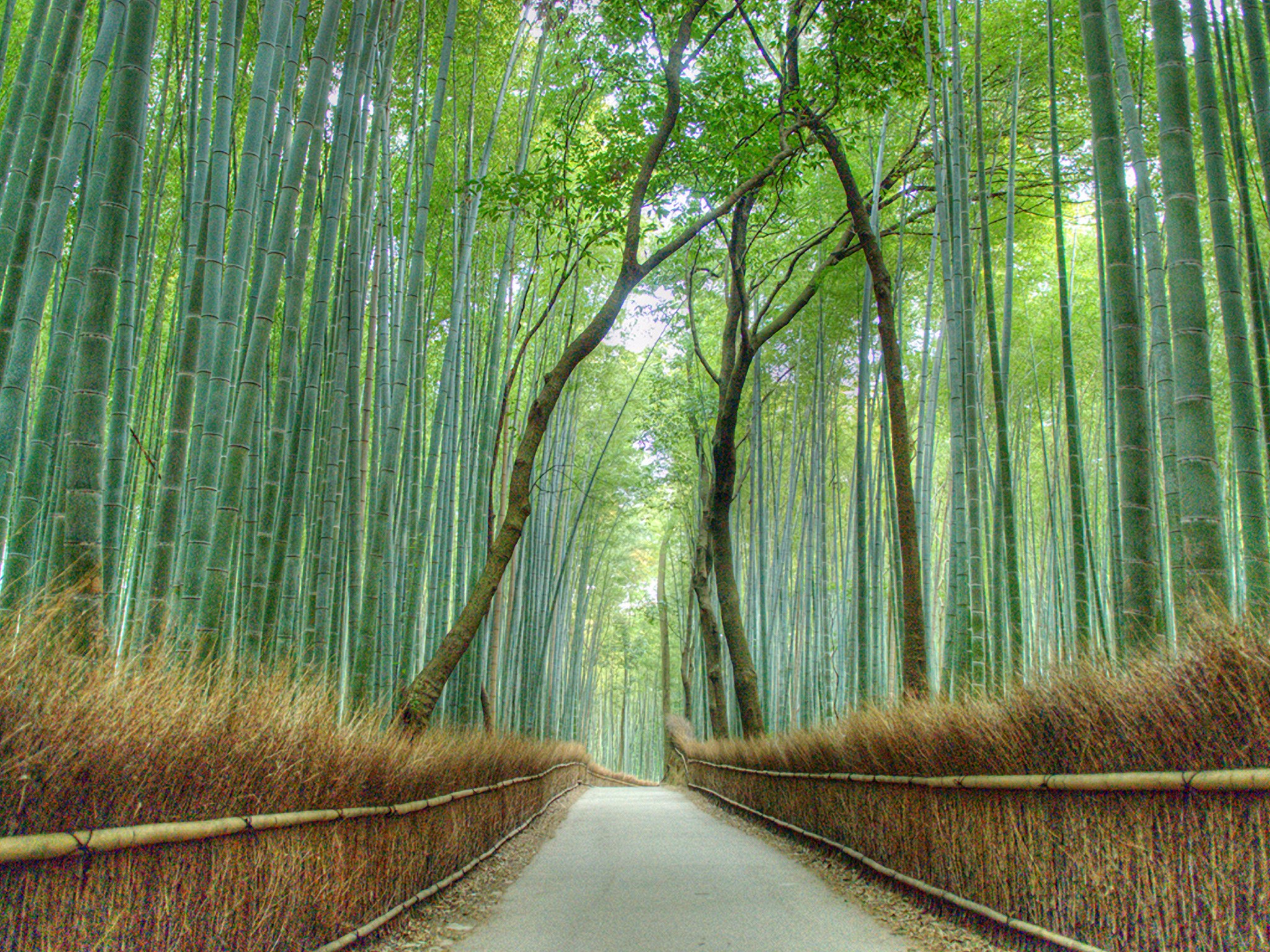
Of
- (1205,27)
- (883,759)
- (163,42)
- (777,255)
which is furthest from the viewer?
(777,255)

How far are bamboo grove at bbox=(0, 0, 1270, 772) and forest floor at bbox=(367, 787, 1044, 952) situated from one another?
77cm

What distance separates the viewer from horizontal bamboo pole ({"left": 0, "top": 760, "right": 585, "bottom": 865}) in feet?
3.72

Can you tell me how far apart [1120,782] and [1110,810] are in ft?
0.39

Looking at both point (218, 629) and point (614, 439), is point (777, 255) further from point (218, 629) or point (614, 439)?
point (218, 629)

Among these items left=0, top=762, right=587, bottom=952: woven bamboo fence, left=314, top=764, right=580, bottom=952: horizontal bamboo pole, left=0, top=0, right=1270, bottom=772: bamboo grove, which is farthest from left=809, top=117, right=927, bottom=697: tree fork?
left=0, top=762, right=587, bottom=952: woven bamboo fence

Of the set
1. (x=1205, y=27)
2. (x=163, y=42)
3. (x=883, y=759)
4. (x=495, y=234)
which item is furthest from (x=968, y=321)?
(x=163, y=42)

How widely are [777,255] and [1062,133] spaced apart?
2647mm

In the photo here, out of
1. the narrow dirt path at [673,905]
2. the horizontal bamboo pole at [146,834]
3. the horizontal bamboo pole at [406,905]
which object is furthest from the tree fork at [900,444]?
the horizontal bamboo pole at [146,834]

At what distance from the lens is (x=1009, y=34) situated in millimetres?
4938

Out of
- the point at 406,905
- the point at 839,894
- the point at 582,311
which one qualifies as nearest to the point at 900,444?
the point at 839,894

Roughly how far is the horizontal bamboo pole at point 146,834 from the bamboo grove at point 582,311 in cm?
47

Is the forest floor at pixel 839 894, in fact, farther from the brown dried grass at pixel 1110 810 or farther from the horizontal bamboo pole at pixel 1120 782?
the horizontal bamboo pole at pixel 1120 782

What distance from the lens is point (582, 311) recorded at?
28.8 feet

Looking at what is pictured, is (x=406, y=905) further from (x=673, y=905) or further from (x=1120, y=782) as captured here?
(x=1120, y=782)
